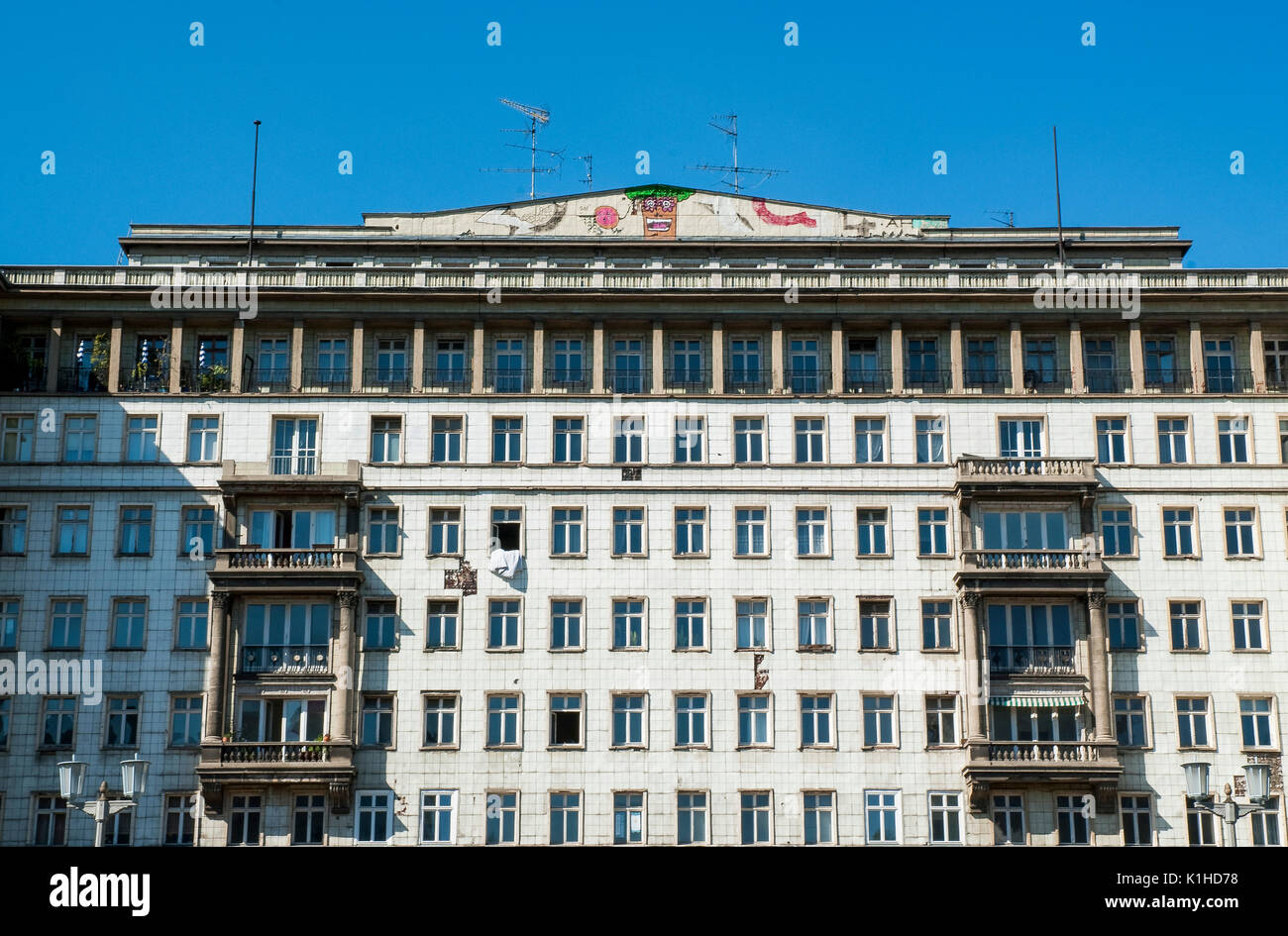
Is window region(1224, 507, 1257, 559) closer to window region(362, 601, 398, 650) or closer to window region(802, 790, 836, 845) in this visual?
window region(802, 790, 836, 845)

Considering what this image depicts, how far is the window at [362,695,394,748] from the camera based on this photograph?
2405 inches

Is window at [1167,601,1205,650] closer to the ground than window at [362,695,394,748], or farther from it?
farther from it

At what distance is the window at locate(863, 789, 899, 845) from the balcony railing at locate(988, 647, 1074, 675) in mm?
5733

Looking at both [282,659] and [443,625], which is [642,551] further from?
[282,659]

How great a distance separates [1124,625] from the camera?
2467 inches

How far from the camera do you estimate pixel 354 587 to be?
61688 millimetres

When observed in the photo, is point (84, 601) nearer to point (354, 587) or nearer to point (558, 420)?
point (354, 587)

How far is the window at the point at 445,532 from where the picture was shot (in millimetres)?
63312

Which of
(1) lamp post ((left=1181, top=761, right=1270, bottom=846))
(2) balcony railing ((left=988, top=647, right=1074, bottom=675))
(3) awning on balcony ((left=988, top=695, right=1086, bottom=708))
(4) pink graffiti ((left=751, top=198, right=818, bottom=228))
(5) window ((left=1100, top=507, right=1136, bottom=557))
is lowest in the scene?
(1) lamp post ((left=1181, top=761, right=1270, bottom=846))

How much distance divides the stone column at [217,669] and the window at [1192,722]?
110 ft

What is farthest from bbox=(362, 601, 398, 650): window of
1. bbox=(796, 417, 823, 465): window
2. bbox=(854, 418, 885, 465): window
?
bbox=(854, 418, 885, 465): window
